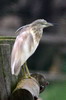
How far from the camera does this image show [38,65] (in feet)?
31.6

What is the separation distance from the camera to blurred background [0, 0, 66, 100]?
30.1 ft

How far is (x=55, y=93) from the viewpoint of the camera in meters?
8.82

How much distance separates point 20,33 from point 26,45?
4.9 inches

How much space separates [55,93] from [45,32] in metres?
1.31

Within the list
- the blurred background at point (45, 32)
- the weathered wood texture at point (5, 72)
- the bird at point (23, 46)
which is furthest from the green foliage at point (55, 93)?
the weathered wood texture at point (5, 72)

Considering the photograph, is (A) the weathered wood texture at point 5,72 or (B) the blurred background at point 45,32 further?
(B) the blurred background at point 45,32

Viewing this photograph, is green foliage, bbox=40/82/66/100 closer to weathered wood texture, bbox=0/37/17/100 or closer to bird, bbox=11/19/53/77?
bird, bbox=11/19/53/77

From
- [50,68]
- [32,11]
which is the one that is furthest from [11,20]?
[50,68]

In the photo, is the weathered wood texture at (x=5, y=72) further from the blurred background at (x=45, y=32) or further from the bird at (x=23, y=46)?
the blurred background at (x=45, y=32)

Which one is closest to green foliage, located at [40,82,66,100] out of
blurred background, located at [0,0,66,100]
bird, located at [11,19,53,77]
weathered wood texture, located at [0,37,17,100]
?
blurred background, located at [0,0,66,100]

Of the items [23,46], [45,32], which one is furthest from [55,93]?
[23,46]

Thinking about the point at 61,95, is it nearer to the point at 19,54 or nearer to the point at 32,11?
the point at 32,11

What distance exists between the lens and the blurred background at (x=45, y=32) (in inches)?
362

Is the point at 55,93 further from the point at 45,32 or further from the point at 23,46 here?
the point at 23,46
